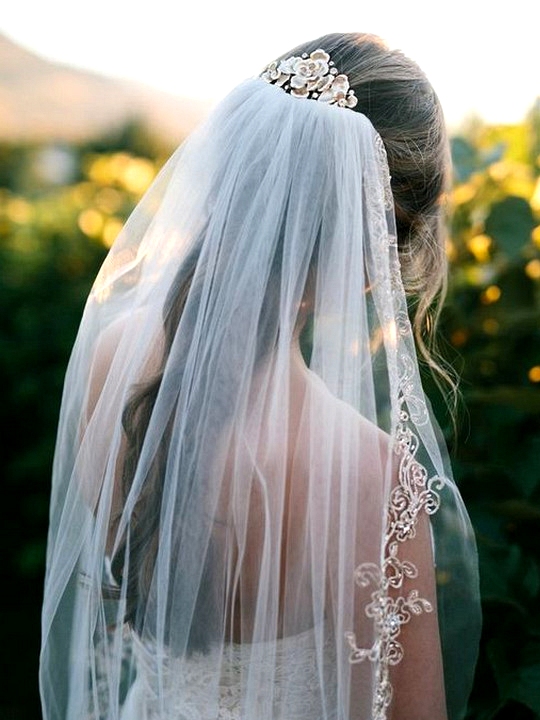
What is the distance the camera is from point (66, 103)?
18.1 feet

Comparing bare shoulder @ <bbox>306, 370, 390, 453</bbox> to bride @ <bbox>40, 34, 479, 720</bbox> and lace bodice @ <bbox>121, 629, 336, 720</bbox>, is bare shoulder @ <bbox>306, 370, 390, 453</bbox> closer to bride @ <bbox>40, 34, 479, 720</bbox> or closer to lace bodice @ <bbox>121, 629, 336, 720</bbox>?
bride @ <bbox>40, 34, 479, 720</bbox>

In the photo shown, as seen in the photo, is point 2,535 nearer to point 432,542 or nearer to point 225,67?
point 225,67

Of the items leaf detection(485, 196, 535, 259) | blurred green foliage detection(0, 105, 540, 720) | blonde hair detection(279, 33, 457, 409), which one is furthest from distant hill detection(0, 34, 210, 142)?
blonde hair detection(279, 33, 457, 409)

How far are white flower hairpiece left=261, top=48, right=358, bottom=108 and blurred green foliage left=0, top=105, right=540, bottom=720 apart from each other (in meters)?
0.41

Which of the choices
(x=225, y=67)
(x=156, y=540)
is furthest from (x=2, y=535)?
(x=156, y=540)

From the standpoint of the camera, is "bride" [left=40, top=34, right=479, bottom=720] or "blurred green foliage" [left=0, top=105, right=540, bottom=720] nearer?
"bride" [left=40, top=34, right=479, bottom=720]

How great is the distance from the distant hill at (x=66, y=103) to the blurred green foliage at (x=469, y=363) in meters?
0.98

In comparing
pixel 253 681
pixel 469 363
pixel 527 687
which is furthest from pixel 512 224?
pixel 253 681

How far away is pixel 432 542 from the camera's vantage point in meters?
1.78

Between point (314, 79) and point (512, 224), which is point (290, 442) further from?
point (512, 224)

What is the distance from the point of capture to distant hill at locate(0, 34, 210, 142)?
5.05 meters

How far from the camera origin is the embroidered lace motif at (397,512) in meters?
1.72

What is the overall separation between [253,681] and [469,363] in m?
1.26

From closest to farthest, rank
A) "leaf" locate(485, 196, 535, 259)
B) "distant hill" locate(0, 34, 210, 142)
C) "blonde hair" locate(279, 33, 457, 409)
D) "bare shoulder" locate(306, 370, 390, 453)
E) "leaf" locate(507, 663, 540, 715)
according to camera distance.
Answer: "bare shoulder" locate(306, 370, 390, 453)
"blonde hair" locate(279, 33, 457, 409)
"leaf" locate(507, 663, 540, 715)
"leaf" locate(485, 196, 535, 259)
"distant hill" locate(0, 34, 210, 142)
